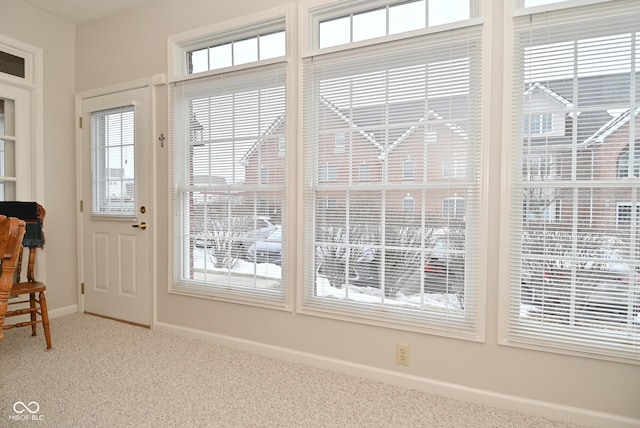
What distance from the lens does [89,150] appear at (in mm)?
3432

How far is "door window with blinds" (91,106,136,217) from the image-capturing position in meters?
3.19

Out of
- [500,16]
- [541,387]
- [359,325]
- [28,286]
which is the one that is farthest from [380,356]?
[28,286]

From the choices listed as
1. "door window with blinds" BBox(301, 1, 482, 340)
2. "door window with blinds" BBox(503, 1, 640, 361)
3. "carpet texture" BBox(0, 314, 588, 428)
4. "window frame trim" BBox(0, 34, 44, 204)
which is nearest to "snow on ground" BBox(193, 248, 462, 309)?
"door window with blinds" BBox(301, 1, 482, 340)

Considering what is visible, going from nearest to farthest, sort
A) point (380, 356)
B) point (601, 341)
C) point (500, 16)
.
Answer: point (601, 341) → point (500, 16) → point (380, 356)

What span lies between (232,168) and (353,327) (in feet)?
4.75

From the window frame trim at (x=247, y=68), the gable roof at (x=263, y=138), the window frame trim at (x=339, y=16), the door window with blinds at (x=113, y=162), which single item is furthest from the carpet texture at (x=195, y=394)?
the window frame trim at (x=339, y=16)

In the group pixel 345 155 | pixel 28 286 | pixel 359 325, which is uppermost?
pixel 345 155

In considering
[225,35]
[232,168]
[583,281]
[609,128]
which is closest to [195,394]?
[232,168]

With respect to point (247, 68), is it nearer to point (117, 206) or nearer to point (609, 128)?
point (117, 206)

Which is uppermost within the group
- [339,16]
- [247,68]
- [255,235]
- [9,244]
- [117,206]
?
[339,16]

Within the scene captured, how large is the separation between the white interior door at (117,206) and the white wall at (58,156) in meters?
0.14

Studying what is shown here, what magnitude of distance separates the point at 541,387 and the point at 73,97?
444 centimetres

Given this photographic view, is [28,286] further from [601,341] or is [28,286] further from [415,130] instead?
[601,341]

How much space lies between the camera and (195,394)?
6.75 ft
